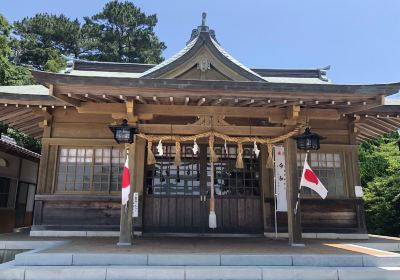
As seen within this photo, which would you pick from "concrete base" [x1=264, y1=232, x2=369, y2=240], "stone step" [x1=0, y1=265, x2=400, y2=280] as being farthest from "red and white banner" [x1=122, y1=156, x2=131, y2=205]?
"concrete base" [x1=264, y1=232, x2=369, y2=240]

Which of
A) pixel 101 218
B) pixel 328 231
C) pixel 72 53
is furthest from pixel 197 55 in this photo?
pixel 72 53

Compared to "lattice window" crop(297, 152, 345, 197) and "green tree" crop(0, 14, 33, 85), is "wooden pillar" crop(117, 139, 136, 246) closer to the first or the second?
"lattice window" crop(297, 152, 345, 197)

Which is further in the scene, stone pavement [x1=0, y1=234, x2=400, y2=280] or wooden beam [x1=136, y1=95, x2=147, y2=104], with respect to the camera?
wooden beam [x1=136, y1=95, x2=147, y2=104]

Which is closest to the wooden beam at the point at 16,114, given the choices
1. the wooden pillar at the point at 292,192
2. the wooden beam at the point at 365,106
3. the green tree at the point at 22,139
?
the wooden pillar at the point at 292,192

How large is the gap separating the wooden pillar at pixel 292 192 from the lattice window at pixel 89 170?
15.2 feet

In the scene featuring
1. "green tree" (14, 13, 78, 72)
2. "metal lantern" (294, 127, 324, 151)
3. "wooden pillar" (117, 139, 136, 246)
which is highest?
"green tree" (14, 13, 78, 72)

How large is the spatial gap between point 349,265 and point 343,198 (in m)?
3.97

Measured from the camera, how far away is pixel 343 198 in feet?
32.3

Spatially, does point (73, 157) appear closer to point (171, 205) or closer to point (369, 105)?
point (171, 205)

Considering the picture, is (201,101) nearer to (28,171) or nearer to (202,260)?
(202,260)

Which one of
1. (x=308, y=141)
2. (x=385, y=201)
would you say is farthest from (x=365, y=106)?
(x=385, y=201)

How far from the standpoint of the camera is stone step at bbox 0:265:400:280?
5547 mm

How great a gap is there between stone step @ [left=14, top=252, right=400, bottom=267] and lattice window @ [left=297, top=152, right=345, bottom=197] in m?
3.78

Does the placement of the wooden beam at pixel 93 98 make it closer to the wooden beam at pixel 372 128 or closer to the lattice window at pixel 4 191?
the lattice window at pixel 4 191
